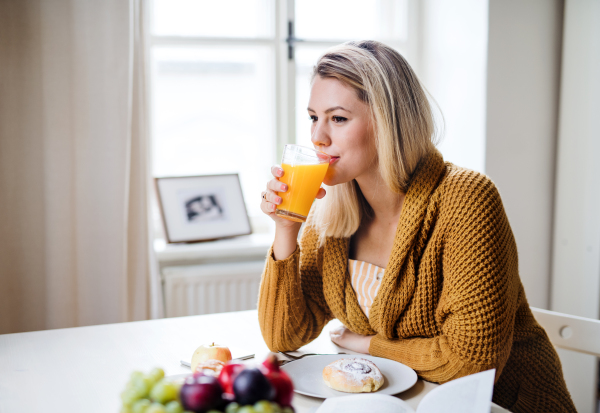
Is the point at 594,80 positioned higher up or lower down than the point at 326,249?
higher up

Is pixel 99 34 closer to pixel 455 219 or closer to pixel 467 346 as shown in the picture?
pixel 455 219

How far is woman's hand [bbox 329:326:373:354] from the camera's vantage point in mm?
1125

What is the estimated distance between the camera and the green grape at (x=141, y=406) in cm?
48

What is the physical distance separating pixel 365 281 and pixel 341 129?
1.22ft

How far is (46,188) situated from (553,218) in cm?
227

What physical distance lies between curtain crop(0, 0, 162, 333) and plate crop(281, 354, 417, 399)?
53.3 inches

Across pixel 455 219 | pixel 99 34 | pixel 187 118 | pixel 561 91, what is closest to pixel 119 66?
pixel 99 34

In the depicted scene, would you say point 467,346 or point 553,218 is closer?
point 467,346

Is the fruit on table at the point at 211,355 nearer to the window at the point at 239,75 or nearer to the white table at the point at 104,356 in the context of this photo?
the white table at the point at 104,356

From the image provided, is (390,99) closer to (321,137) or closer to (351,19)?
(321,137)

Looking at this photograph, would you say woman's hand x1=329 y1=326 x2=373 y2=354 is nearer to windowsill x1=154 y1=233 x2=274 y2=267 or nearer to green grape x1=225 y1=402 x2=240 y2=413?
green grape x1=225 y1=402 x2=240 y2=413

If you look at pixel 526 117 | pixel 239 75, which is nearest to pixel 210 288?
pixel 239 75

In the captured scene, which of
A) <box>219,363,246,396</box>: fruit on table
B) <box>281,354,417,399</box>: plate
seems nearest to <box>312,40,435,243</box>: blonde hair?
<box>281,354,417,399</box>: plate

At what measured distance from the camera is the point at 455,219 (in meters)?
1.07
